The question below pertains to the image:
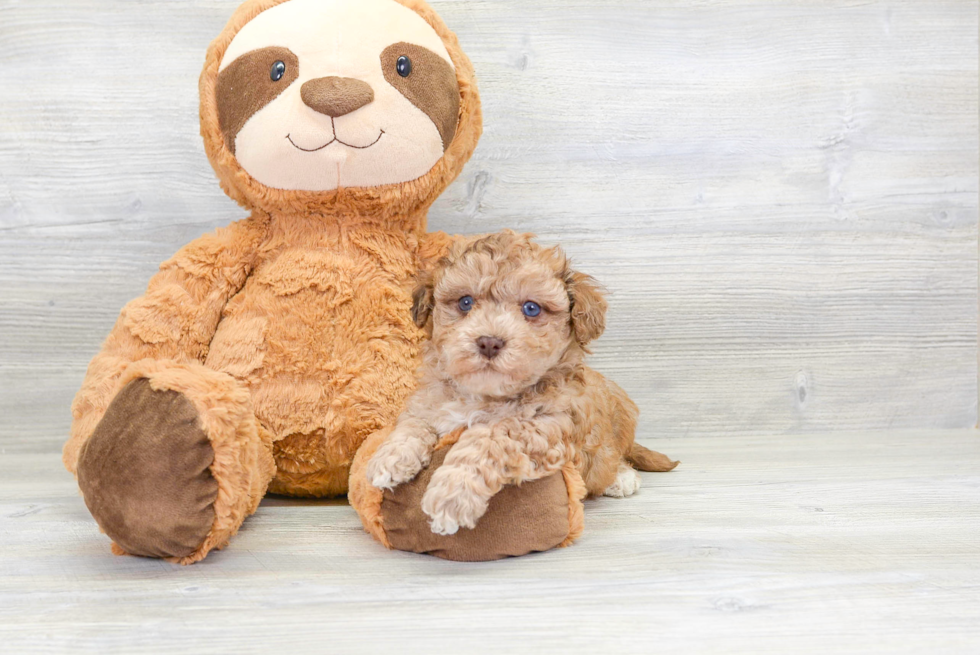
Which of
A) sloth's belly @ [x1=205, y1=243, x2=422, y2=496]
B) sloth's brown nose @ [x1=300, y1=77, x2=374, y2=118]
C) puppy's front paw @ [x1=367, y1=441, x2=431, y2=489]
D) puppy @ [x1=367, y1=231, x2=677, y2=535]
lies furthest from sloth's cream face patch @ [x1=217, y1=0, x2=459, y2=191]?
puppy's front paw @ [x1=367, y1=441, x2=431, y2=489]

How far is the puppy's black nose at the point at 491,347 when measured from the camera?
146cm

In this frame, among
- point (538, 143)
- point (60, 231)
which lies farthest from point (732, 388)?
point (60, 231)

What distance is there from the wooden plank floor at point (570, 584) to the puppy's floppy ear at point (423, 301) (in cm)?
43

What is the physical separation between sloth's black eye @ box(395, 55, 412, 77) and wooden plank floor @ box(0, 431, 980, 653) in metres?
0.94

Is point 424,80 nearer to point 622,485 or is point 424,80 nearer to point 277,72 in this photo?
point 277,72

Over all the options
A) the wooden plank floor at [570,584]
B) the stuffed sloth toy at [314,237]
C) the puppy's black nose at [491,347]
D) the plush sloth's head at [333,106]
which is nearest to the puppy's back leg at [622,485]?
the wooden plank floor at [570,584]

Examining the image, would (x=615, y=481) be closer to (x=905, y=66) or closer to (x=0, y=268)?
(x=905, y=66)

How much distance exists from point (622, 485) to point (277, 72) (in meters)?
1.16

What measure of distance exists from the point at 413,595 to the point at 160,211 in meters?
1.45

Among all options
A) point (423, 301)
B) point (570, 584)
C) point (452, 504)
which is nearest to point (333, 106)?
point (423, 301)

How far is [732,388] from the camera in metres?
2.54

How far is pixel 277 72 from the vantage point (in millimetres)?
1786

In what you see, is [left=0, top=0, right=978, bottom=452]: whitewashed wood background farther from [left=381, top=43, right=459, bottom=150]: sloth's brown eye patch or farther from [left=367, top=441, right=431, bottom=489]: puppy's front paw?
[left=367, top=441, right=431, bottom=489]: puppy's front paw

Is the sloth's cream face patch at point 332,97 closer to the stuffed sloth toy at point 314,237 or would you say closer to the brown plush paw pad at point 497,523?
the stuffed sloth toy at point 314,237
